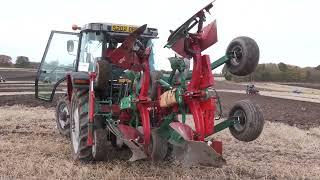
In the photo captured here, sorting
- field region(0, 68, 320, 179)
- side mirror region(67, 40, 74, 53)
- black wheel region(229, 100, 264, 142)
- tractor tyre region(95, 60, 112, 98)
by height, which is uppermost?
side mirror region(67, 40, 74, 53)

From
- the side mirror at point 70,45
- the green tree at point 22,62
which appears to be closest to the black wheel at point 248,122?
the side mirror at point 70,45

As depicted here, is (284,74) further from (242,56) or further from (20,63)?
(242,56)

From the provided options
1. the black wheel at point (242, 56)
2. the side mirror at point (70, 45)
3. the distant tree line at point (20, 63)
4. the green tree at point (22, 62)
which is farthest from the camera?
the green tree at point (22, 62)

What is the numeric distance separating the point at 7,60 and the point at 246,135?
251ft

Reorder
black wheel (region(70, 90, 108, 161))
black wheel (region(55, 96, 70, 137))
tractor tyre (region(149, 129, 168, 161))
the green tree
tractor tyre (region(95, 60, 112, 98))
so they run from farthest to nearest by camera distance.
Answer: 1. the green tree
2. black wheel (region(55, 96, 70, 137))
3. tractor tyre (region(95, 60, 112, 98))
4. black wheel (region(70, 90, 108, 161))
5. tractor tyre (region(149, 129, 168, 161))

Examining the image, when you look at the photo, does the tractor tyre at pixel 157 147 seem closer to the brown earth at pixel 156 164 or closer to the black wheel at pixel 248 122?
the brown earth at pixel 156 164

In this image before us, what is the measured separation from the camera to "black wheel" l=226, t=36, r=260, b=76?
6082 millimetres

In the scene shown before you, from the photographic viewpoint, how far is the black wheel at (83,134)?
288 inches

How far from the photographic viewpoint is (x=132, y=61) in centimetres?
698

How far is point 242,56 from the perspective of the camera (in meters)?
6.14

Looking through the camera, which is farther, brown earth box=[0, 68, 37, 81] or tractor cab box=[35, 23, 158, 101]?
brown earth box=[0, 68, 37, 81]

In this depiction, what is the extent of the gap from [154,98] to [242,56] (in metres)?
1.63

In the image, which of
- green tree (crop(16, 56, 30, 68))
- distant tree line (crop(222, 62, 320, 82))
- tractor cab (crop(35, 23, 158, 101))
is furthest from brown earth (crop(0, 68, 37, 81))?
tractor cab (crop(35, 23, 158, 101))

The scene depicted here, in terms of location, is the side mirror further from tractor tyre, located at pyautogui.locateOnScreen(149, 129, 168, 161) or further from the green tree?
the green tree
